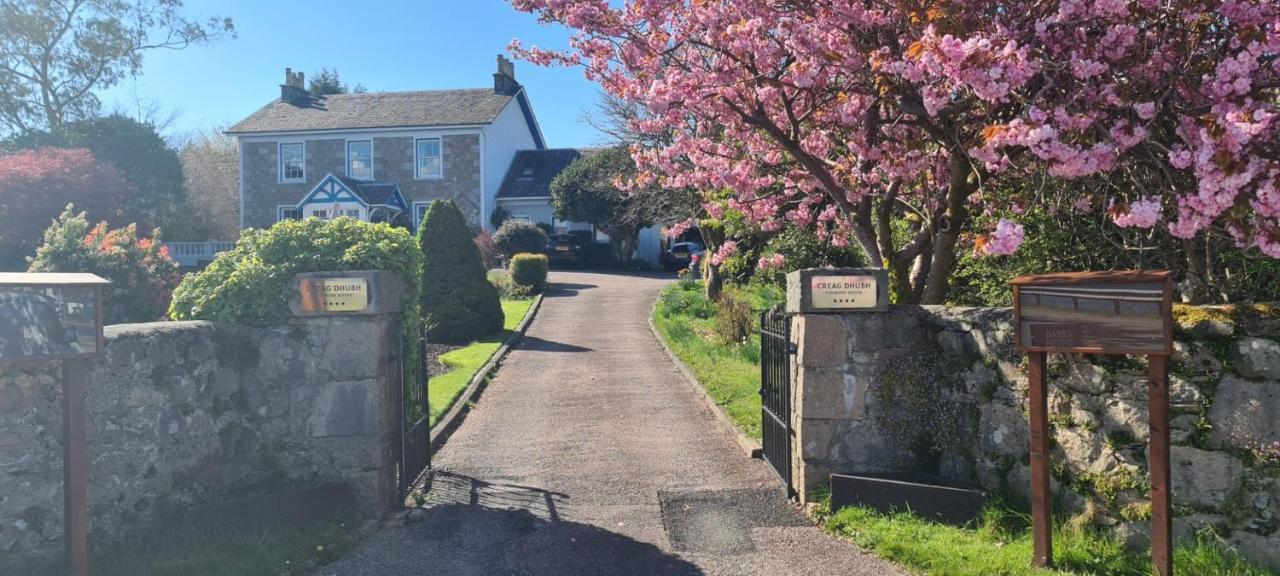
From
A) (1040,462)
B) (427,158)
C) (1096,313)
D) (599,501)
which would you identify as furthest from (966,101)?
(427,158)

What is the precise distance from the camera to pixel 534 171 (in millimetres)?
38000

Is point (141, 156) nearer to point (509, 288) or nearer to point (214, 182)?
point (214, 182)

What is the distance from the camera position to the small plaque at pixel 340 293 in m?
5.88

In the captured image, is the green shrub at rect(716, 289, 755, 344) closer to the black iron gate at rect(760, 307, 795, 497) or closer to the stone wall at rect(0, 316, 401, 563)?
the black iron gate at rect(760, 307, 795, 497)

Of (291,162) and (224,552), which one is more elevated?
(291,162)

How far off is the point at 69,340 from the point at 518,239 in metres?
26.7

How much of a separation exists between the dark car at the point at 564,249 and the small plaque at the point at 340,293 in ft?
89.5

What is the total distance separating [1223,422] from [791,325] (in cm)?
287

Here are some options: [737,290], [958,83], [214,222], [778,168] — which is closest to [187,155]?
[214,222]

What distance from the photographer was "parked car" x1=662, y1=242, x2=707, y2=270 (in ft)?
109

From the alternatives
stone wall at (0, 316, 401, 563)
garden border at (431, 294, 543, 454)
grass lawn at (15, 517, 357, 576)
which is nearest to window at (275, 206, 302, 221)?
garden border at (431, 294, 543, 454)

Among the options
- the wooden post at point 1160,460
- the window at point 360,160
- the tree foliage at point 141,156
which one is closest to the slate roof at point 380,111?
the window at point 360,160

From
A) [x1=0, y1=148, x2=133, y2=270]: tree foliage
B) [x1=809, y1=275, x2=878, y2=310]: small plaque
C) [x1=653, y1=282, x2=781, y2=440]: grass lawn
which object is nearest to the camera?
[x1=809, y1=275, x2=878, y2=310]: small plaque

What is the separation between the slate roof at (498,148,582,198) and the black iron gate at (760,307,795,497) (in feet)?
91.7
